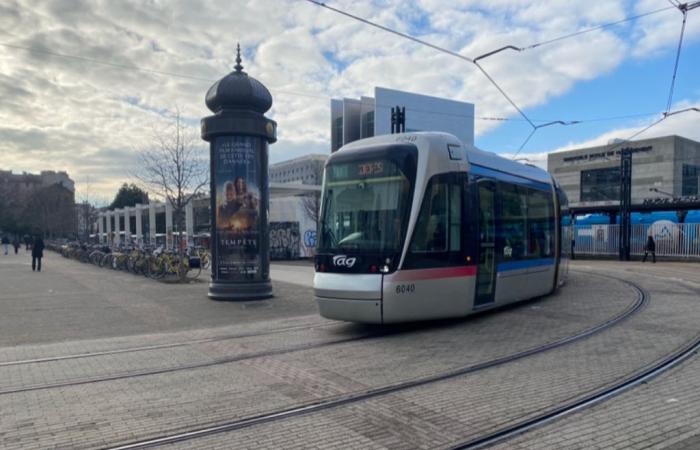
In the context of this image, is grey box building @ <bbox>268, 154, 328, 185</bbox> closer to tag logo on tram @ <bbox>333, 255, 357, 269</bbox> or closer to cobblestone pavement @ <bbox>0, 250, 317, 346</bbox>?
cobblestone pavement @ <bbox>0, 250, 317, 346</bbox>

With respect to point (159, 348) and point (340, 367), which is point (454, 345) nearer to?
point (340, 367)

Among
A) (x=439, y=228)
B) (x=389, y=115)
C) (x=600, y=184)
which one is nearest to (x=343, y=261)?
(x=439, y=228)

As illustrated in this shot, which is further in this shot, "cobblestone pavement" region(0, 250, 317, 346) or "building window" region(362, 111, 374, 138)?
"building window" region(362, 111, 374, 138)

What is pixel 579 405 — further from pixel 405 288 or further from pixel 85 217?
pixel 85 217

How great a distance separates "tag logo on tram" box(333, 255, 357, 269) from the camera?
28.0ft

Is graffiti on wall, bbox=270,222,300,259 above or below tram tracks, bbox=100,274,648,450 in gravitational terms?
above

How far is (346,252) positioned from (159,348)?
11.0 feet

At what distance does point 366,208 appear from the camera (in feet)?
28.3

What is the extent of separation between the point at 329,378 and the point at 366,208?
128 inches

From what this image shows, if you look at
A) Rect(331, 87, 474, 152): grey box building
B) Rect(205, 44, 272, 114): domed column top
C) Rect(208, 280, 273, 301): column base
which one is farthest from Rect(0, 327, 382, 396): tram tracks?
Rect(331, 87, 474, 152): grey box building

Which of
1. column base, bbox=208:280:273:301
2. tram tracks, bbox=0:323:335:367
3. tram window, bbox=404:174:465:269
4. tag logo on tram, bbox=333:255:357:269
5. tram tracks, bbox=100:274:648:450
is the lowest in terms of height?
tram tracks, bbox=0:323:335:367

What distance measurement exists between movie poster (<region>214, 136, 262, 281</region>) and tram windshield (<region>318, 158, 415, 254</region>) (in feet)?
17.5

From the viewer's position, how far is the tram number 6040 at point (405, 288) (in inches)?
Result: 325

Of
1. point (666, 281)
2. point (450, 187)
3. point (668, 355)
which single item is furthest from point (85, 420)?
point (666, 281)
